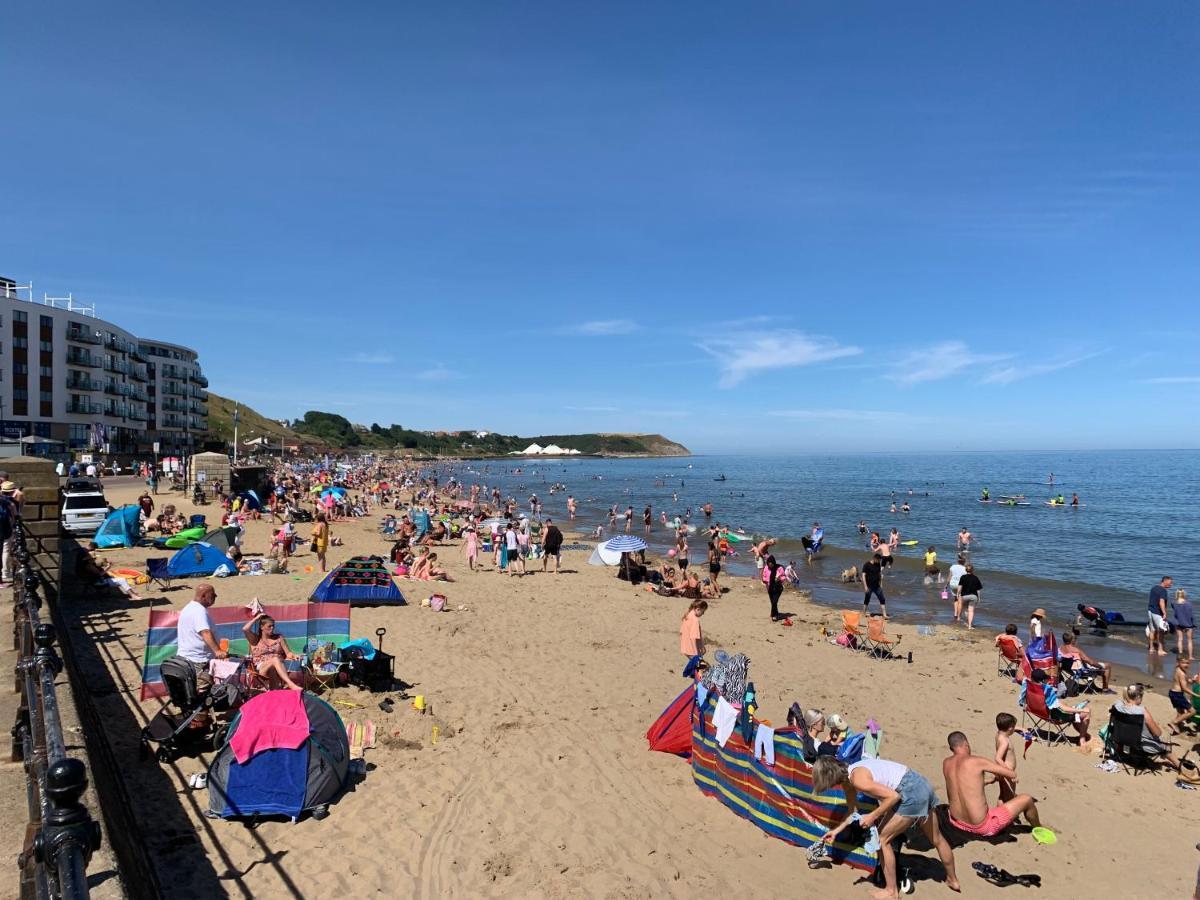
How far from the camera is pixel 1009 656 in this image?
12.7m

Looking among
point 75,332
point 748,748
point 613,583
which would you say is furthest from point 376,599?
point 75,332

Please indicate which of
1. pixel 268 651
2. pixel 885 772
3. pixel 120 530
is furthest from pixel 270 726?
pixel 120 530

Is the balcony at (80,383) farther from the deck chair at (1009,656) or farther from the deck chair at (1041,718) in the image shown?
the deck chair at (1041,718)

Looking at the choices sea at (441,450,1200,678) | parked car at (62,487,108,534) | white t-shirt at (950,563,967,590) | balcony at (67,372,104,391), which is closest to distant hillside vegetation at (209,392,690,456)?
balcony at (67,372,104,391)

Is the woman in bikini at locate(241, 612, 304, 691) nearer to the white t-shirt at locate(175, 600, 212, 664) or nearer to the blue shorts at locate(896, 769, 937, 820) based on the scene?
the white t-shirt at locate(175, 600, 212, 664)

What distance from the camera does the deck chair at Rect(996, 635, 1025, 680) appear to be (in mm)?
12531

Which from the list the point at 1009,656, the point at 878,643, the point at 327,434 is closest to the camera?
the point at 1009,656

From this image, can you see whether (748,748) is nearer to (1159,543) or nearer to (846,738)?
(846,738)

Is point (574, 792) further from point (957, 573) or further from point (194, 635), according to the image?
point (957, 573)

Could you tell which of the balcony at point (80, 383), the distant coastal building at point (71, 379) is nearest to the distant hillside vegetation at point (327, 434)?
the distant coastal building at point (71, 379)

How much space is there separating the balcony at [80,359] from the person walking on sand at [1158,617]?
7076 cm

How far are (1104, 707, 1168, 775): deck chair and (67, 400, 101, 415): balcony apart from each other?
7037cm

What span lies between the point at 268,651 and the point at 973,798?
7.86m

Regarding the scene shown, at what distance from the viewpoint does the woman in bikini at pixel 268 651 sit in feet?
26.7
